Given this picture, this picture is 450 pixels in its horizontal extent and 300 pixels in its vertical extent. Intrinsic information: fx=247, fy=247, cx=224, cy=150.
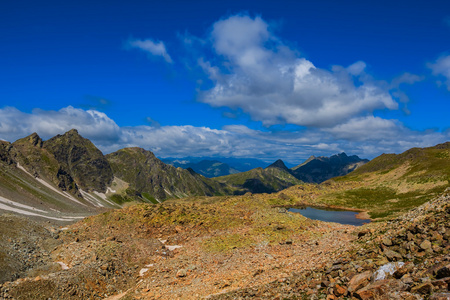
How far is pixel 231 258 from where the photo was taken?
31781mm

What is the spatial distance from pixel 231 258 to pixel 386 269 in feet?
67.8

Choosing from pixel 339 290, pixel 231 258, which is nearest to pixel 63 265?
pixel 231 258

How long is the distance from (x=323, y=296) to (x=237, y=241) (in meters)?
24.3

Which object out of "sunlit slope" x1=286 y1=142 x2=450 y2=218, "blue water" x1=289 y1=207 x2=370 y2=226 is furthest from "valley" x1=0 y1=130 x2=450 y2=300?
"sunlit slope" x1=286 y1=142 x2=450 y2=218

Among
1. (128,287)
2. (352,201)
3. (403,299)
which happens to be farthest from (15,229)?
(352,201)

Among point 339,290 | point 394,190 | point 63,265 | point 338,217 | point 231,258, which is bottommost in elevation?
point 338,217

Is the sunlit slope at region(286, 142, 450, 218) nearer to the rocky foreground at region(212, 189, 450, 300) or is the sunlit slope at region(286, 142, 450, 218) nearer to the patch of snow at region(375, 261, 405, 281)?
the rocky foreground at region(212, 189, 450, 300)

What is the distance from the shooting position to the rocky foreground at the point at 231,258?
1452 cm

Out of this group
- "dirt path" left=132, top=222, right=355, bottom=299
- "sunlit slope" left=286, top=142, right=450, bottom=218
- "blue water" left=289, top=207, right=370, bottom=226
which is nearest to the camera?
"dirt path" left=132, top=222, right=355, bottom=299

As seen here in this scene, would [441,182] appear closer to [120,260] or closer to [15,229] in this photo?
[120,260]

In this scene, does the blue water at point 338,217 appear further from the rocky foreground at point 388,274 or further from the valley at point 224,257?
the rocky foreground at point 388,274

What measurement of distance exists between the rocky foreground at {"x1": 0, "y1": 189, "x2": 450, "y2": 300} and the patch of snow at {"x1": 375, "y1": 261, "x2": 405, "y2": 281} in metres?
0.05

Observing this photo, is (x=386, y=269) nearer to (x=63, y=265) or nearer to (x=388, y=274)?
(x=388, y=274)

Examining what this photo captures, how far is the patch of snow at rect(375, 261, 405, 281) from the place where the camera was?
45.7 ft
